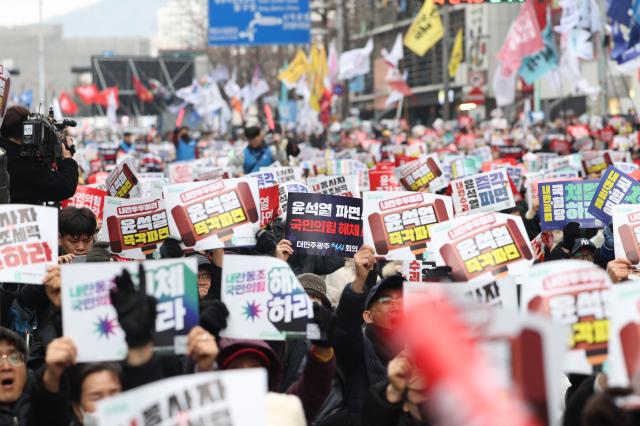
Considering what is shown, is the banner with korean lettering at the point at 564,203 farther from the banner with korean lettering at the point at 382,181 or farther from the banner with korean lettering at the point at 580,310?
the banner with korean lettering at the point at 580,310

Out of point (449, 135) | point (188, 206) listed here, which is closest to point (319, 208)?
point (188, 206)

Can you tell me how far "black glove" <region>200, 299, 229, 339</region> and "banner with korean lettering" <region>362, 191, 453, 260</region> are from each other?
2247mm

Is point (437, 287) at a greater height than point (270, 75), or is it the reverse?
point (270, 75)

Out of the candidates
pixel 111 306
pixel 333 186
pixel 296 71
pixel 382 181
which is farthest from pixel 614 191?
pixel 296 71

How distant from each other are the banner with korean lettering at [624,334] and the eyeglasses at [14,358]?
96.8 inches

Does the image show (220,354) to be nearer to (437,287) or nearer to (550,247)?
(437,287)

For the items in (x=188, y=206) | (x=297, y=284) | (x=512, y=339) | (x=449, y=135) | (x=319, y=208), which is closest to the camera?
(x=512, y=339)

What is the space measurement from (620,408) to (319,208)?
4616 mm

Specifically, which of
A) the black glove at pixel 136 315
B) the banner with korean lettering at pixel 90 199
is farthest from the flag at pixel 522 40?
the black glove at pixel 136 315

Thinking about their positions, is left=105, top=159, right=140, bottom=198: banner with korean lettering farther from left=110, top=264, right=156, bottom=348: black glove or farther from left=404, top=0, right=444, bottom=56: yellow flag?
left=404, top=0, right=444, bottom=56: yellow flag

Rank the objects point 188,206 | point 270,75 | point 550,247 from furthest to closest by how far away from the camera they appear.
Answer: point 270,75, point 550,247, point 188,206

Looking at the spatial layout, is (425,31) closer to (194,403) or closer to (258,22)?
(258,22)

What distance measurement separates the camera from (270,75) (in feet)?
234

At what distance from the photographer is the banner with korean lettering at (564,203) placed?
960 cm
